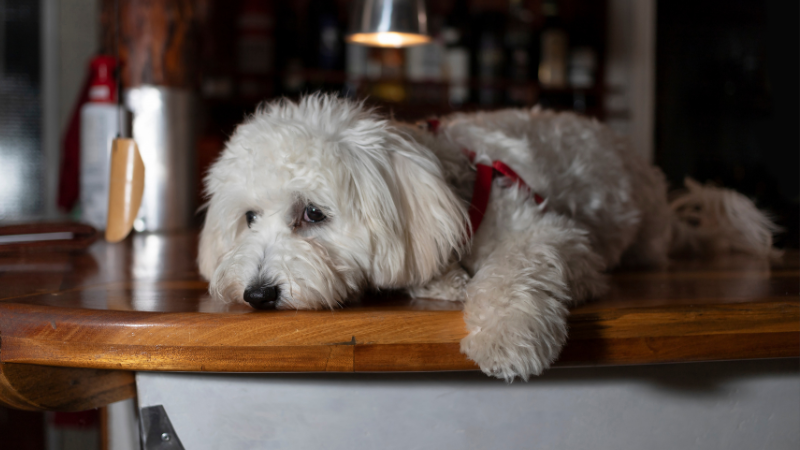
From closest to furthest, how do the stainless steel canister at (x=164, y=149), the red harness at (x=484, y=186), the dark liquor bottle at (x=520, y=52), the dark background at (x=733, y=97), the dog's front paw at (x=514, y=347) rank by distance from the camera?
the dog's front paw at (x=514, y=347)
the red harness at (x=484, y=186)
the stainless steel canister at (x=164, y=149)
the dark background at (x=733, y=97)
the dark liquor bottle at (x=520, y=52)

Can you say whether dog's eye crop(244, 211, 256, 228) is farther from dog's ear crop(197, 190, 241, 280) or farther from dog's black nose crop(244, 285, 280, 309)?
dog's black nose crop(244, 285, 280, 309)

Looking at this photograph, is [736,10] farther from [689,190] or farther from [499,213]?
[499,213]

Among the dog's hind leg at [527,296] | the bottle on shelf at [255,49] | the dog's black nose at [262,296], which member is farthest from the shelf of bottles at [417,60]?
the dog's black nose at [262,296]

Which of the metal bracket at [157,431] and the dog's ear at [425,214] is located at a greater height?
the dog's ear at [425,214]

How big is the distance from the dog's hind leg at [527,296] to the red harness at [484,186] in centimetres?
5

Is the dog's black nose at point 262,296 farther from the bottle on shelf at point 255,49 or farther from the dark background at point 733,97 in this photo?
the bottle on shelf at point 255,49

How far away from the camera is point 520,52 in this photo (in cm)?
286

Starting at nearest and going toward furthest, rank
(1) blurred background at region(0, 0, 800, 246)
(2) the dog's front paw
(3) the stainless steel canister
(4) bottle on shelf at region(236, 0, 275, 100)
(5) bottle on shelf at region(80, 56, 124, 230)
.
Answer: (2) the dog's front paw < (5) bottle on shelf at region(80, 56, 124, 230) < (3) the stainless steel canister < (1) blurred background at region(0, 0, 800, 246) < (4) bottle on shelf at region(236, 0, 275, 100)

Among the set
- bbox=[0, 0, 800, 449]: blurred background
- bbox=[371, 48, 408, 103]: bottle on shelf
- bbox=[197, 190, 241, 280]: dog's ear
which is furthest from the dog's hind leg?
bbox=[371, 48, 408, 103]: bottle on shelf

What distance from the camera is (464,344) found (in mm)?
616

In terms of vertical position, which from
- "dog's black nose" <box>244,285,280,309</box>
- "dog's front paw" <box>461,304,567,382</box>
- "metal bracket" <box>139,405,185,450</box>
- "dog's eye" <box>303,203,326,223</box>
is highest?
"dog's eye" <box>303,203,326,223</box>

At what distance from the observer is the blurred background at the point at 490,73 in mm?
2273

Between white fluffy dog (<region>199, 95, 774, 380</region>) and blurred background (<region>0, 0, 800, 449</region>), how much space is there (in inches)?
44.2

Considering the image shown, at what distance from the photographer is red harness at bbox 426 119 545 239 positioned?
87 centimetres
